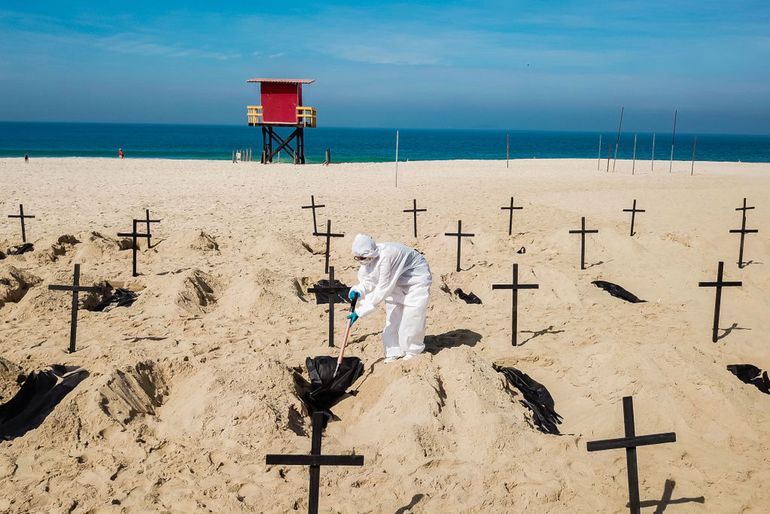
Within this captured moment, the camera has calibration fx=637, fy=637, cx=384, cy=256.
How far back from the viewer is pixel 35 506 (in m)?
4.71

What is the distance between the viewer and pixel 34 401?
6078 mm

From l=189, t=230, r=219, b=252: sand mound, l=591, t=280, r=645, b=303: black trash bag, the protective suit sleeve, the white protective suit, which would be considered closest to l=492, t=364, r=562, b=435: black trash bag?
the white protective suit

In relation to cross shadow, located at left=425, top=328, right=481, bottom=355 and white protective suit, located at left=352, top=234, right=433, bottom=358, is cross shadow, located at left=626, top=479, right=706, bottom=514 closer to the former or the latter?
white protective suit, located at left=352, top=234, right=433, bottom=358

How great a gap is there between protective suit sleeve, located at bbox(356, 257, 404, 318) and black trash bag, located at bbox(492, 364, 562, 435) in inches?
60.4

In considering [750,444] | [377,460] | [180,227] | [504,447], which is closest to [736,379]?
[750,444]

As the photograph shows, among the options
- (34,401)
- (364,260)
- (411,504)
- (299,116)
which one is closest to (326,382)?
(364,260)

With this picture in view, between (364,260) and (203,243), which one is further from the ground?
(364,260)

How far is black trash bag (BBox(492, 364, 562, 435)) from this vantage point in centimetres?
617

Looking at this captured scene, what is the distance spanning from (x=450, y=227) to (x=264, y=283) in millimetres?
5636

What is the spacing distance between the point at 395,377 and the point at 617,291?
17.5 feet

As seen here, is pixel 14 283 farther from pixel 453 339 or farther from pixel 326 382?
pixel 453 339

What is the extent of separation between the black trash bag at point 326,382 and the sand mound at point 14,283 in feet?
17.7

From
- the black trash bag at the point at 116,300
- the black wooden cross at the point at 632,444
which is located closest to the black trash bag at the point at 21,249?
the black trash bag at the point at 116,300

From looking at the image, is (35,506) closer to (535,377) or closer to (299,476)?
(299,476)
